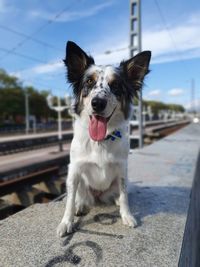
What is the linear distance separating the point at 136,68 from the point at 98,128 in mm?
876

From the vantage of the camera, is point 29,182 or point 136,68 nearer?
point 136,68

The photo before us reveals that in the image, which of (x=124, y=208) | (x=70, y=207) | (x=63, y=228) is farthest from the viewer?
(x=124, y=208)

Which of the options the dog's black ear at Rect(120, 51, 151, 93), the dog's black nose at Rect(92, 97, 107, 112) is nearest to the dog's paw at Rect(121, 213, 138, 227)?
the dog's black nose at Rect(92, 97, 107, 112)

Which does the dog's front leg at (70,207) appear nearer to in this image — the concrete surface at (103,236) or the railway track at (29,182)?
the concrete surface at (103,236)

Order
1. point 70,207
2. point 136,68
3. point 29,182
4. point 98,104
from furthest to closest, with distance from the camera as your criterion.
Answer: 1. point 29,182
2. point 136,68
3. point 70,207
4. point 98,104

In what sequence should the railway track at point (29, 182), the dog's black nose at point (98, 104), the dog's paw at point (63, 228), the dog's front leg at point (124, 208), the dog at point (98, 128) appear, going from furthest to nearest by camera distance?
the railway track at point (29, 182) → the dog's front leg at point (124, 208) → the dog at point (98, 128) → the dog's paw at point (63, 228) → the dog's black nose at point (98, 104)

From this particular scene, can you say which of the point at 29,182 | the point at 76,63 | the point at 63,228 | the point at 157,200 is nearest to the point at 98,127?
the point at 76,63

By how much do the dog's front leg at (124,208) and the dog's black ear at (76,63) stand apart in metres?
1.22

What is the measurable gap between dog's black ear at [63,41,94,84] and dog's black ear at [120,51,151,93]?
1.31ft

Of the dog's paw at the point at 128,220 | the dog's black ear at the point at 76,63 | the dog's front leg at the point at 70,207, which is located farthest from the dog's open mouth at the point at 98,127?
the dog's paw at the point at 128,220

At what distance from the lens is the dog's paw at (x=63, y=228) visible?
2874 millimetres

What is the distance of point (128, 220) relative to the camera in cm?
309

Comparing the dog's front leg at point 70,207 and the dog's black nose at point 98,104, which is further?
the dog's front leg at point 70,207

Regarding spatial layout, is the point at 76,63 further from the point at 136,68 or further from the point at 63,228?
the point at 63,228
